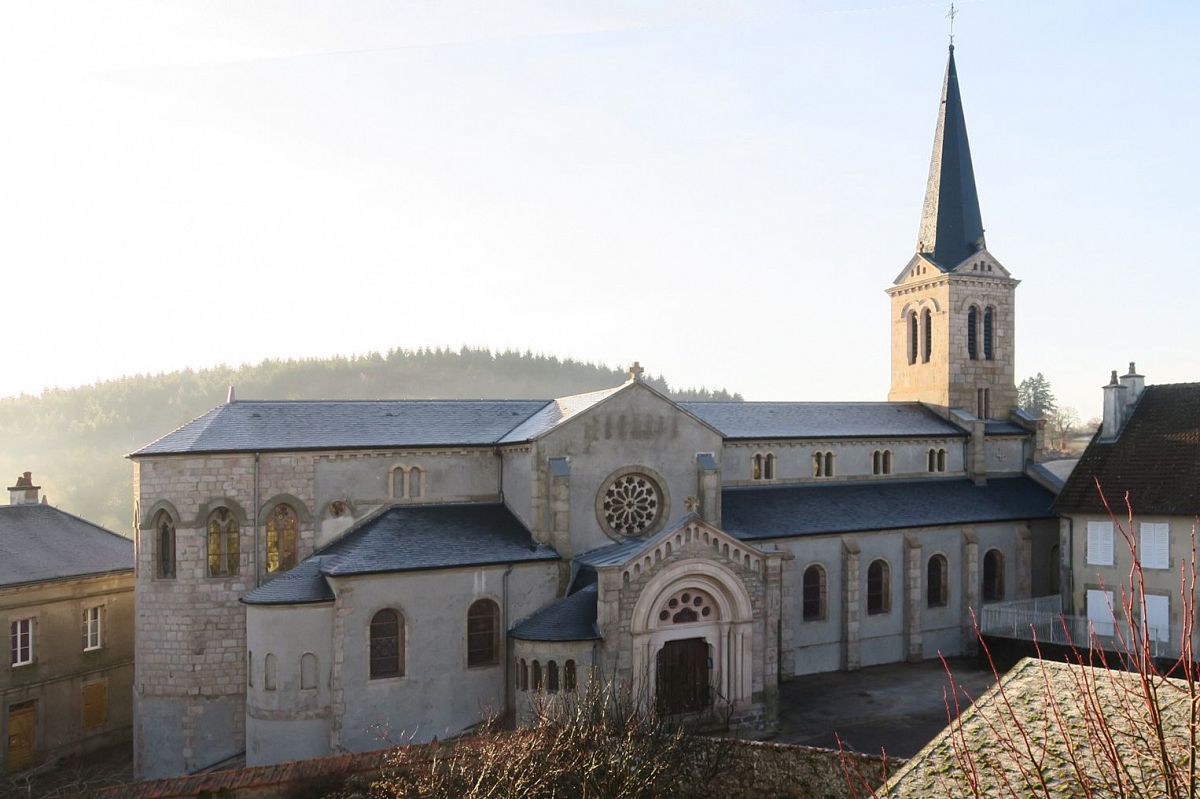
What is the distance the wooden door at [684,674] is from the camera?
30328 millimetres

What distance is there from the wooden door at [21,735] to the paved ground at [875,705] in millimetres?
25942

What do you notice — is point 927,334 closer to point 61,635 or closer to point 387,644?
point 387,644

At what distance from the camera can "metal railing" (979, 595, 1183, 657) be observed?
1389 inches

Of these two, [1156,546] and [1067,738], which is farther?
[1156,546]

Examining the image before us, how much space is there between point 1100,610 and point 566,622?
22919mm

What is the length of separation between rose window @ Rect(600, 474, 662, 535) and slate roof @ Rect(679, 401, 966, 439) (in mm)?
4757

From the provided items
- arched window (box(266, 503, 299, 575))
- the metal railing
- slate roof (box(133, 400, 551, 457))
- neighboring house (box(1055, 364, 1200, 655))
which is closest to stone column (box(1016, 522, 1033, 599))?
the metal railing

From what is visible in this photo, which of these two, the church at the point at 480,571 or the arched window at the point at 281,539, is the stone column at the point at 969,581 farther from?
the arched window at the point at 281,539

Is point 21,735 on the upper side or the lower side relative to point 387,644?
lower

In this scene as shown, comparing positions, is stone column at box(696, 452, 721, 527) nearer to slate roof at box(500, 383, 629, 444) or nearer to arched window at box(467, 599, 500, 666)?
slate roof at box(500, 383, 629, 444)

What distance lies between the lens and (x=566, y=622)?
29.4 meters

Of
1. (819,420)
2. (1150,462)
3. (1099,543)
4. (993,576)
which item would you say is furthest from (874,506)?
(1150,462)

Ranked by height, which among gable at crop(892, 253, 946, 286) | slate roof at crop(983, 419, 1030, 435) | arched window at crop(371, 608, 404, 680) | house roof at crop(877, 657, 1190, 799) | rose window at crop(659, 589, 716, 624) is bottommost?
arched window at crop(371, 608, 404, 680)

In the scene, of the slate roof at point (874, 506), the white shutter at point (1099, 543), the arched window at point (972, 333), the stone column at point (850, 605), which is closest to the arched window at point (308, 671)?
the slate roof at point (874, 506)
